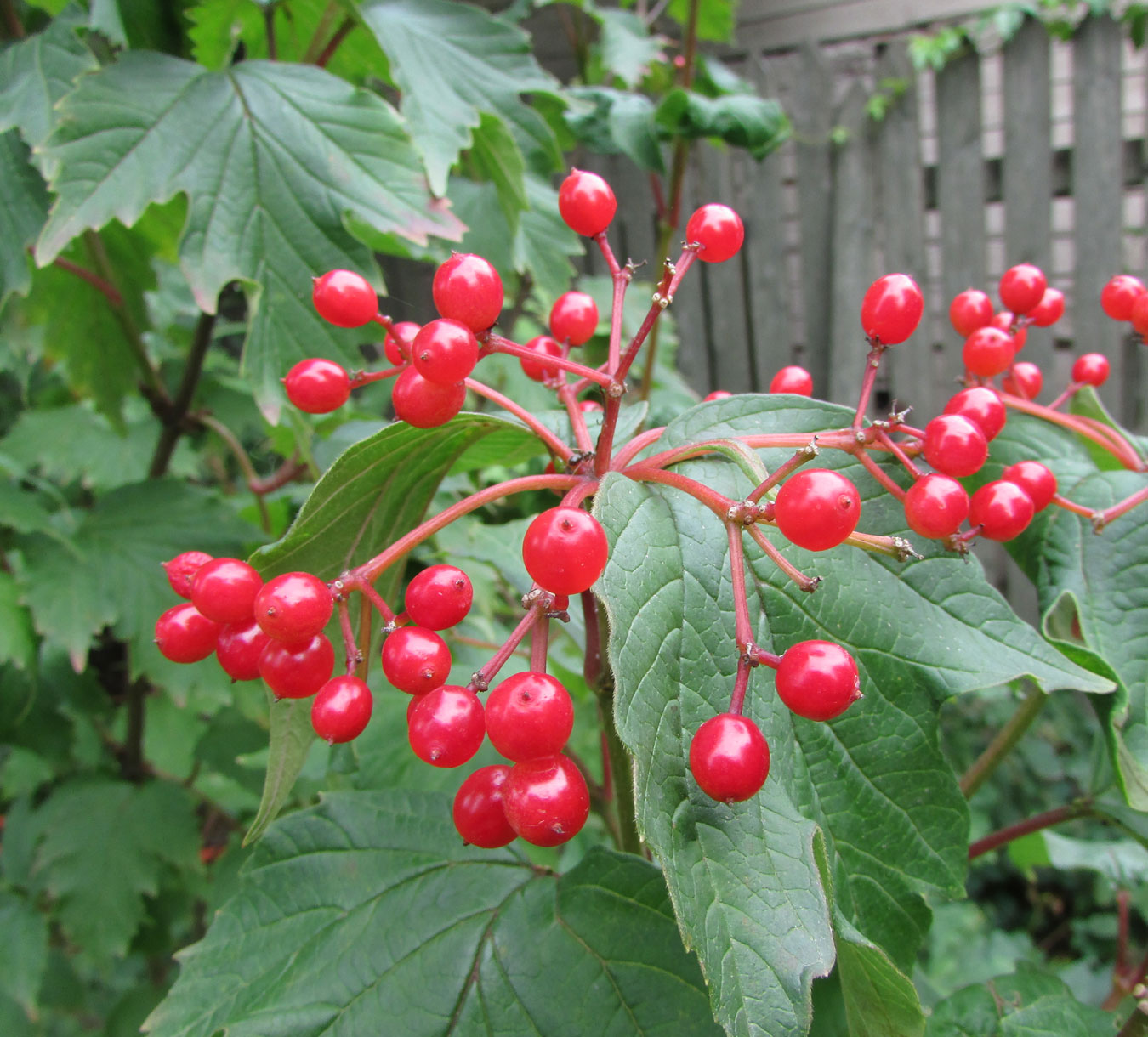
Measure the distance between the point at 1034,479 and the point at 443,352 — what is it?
51cm

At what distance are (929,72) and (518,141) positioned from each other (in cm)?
285

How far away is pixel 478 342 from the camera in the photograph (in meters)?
0.64

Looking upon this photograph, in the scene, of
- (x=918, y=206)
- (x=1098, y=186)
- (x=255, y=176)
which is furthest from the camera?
(x=918, y=206)

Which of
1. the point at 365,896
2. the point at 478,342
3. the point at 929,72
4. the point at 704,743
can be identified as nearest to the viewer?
the point at 704,743

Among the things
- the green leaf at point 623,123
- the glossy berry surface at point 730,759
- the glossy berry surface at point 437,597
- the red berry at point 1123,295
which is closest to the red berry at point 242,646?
the glossy berry surface at point 437,597

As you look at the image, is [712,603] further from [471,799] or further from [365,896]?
[365,896]

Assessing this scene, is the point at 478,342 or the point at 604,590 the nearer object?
the point at 604,590

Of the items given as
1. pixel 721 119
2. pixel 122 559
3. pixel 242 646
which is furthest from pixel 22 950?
pixel 721 119

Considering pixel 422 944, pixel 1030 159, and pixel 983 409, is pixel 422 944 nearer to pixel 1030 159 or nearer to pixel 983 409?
pixel 983 409

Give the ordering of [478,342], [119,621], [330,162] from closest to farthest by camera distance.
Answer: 1. [478,342]
2. [330,162]
3. [119,621]

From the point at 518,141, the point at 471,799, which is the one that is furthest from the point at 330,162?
the point at 471,799

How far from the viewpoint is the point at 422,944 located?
2.42 ft

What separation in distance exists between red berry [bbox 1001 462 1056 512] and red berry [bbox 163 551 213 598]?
0.67 meters

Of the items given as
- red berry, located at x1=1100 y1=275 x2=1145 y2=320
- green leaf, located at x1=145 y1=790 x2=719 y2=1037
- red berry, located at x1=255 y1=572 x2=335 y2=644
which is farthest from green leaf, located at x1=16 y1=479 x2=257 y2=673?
red berry, located at x1=1100 y1=275 x2=1145 y2=320
